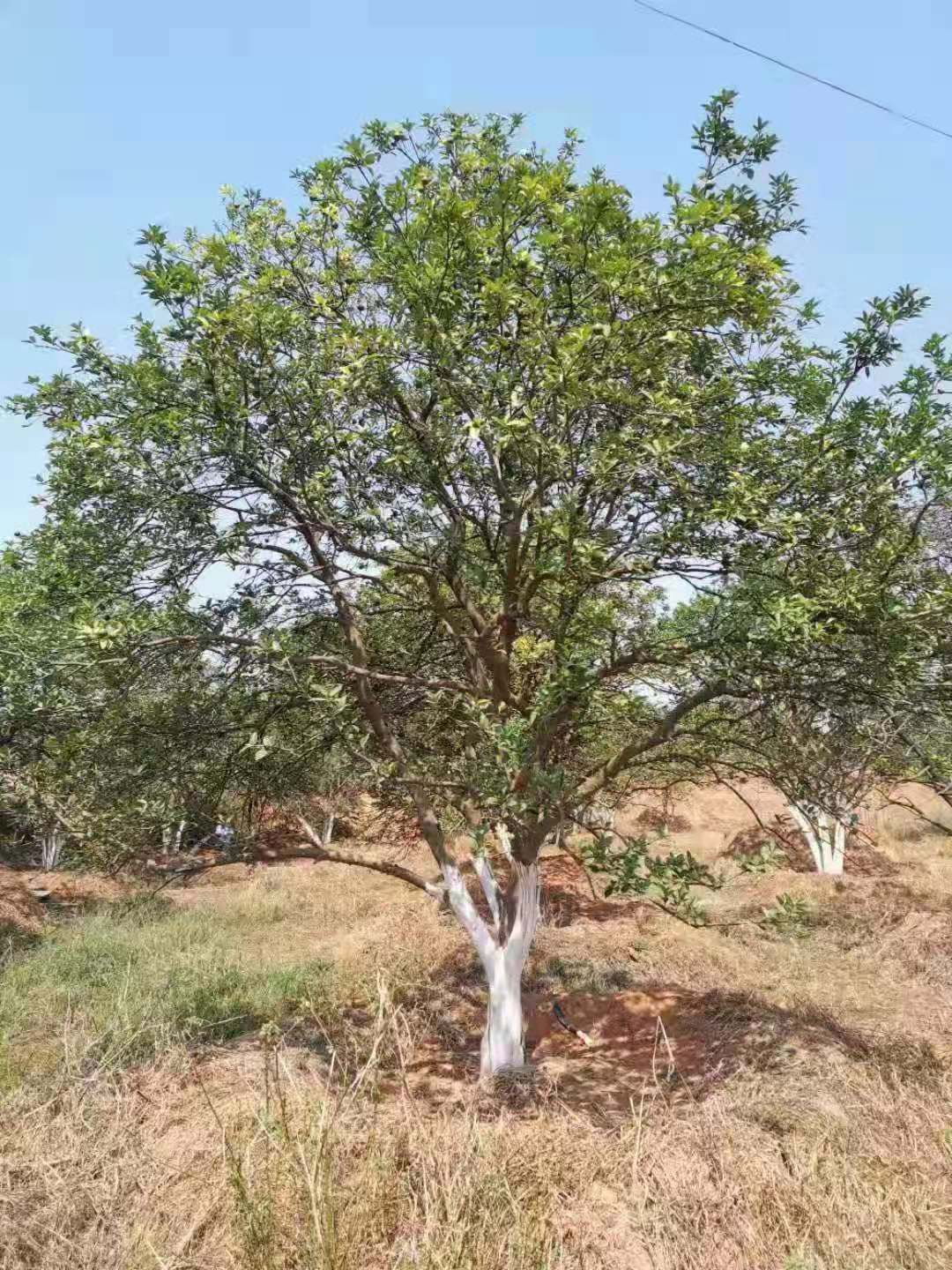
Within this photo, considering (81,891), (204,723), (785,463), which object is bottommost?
(81,891)

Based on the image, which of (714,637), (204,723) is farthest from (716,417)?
(204,723)

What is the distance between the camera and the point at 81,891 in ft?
72.3

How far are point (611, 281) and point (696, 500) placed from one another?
210 cm

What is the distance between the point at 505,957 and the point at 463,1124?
3292 mm

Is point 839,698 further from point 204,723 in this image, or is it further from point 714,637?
point 204,723

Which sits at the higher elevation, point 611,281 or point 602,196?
point 602,196

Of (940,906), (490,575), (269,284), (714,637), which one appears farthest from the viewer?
(940,906)

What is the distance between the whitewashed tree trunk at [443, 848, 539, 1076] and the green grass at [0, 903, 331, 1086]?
195 centimetres

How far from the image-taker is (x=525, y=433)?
19.1ft

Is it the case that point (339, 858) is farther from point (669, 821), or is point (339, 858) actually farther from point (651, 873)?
point (669, 821)

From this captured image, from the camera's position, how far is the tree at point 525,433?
567 cm

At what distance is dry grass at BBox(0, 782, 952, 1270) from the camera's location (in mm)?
3645

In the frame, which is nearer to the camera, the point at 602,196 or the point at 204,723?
the point at 602,196

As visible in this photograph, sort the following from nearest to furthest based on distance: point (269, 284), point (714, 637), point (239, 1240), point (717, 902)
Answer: point (239, 1240) → point (714, 637) → point (269, 284) → point (717, 902)
